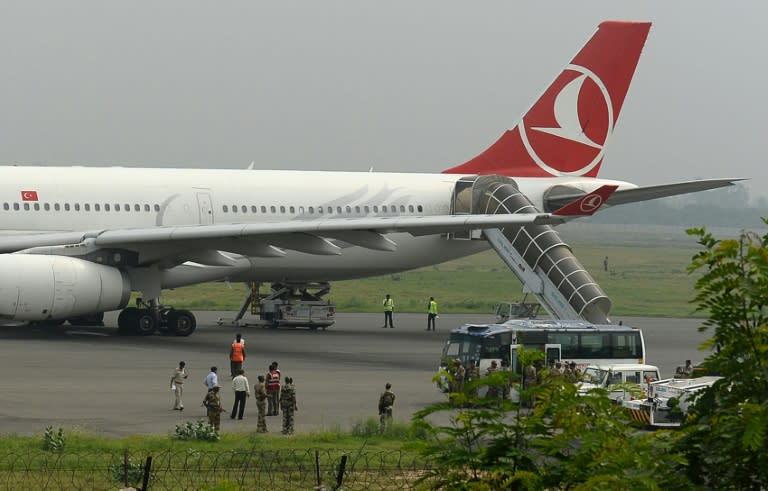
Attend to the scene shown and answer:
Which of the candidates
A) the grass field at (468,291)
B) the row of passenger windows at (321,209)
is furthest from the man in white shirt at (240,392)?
the grass field at (468,291)

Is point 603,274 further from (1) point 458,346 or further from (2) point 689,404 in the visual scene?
(2) point 689,404

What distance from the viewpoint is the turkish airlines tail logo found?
38.0m

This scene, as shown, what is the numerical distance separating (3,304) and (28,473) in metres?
17.9

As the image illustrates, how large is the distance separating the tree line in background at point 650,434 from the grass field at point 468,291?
134 feet

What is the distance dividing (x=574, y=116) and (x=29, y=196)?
19575 mm

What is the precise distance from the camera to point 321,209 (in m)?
42.6

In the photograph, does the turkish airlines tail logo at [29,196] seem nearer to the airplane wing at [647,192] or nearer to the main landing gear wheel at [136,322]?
the main landing gear wheel at [136,322]

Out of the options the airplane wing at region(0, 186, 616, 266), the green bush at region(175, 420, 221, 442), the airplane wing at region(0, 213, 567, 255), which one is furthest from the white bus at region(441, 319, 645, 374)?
the green bush at region(175, 420, 221, 442)

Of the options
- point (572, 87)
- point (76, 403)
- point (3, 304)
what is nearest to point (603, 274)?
point (572, 87)

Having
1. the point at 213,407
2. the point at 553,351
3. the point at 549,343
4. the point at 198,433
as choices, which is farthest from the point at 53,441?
the point at 549,343

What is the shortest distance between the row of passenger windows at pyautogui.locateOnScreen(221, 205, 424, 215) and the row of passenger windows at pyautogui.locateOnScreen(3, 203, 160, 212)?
2689 mm

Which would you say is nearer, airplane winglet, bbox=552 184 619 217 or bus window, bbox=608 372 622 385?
bus window, bbox=608 372 622 385

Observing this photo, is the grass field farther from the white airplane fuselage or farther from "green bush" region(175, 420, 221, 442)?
"green bush" region(175, 420, 221, 442)

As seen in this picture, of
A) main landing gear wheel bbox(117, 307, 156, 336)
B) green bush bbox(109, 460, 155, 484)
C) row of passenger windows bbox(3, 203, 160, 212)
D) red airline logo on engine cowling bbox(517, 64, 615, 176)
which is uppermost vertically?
red airline logo on engine cowling bbox(517, 64, 615, 176)
